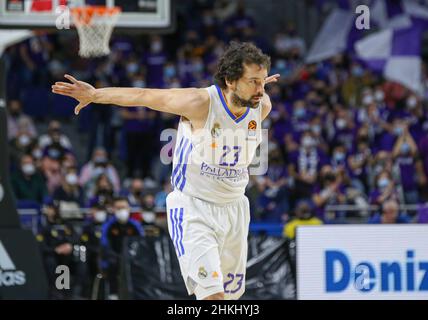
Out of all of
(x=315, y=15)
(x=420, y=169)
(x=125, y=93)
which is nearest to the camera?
(x=125, y=93)

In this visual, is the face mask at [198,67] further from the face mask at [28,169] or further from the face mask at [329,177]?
the face mask at [28,169]

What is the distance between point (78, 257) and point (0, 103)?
265 cm

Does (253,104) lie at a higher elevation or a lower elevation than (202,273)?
higher

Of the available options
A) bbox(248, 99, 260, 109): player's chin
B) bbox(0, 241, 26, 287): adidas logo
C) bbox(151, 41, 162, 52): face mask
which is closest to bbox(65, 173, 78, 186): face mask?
bbox(0, 241, 26, 287): adidas logo

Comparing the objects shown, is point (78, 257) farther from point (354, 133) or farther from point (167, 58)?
point (167, 58)

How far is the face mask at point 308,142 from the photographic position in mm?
20133

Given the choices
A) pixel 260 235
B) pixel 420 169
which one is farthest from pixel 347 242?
pixel 420 169

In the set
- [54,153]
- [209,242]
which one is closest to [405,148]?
[54,153]

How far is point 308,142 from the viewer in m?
20.3

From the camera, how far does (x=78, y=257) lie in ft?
47.7

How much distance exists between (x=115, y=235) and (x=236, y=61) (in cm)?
674

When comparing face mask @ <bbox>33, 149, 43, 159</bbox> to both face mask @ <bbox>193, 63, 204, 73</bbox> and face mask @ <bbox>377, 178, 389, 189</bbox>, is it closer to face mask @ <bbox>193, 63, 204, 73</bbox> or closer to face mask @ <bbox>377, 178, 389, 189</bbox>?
face mask @ <bbox>193, 63, 204, 73</bbox>

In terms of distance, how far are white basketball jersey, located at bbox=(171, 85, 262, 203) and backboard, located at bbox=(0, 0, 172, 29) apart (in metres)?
5.77

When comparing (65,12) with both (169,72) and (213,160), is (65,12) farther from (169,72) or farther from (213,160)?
(169,72)
